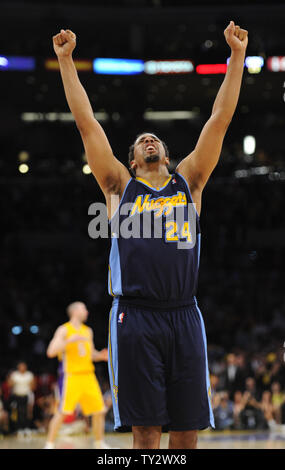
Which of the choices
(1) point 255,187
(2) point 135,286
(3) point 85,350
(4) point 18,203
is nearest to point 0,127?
(4) point 18,203

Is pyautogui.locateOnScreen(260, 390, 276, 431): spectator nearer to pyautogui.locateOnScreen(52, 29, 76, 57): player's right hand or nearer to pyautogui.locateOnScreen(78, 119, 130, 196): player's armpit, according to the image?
pyautogui.locateOnScreen(78, 119, 130, 196): player's armpit

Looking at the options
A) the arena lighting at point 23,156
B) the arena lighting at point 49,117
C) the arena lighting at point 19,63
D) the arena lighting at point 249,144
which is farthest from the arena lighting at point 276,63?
the arena lighting at point 23,156

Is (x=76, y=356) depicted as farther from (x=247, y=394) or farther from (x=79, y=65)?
(x=79, y=65)

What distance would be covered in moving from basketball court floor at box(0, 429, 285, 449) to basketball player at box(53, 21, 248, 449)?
5657 millimetres

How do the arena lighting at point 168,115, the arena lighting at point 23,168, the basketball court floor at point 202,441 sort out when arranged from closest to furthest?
the basketball court floor at point 202,441
the arena lighting at point 23,168
the arena lighting at point 168,115

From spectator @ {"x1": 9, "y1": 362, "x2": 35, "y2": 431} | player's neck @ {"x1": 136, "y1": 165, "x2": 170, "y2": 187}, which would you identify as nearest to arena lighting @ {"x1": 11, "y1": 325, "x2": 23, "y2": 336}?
spectator @ {"x1": 9, "y1": 362, "x2": 35, "y2": 431}

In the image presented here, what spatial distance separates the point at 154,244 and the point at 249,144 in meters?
21.7

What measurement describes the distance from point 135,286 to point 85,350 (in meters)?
6.01

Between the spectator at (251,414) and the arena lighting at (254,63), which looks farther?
the arena lighting at (254,63)

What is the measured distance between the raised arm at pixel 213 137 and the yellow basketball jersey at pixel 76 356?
5.83 metres

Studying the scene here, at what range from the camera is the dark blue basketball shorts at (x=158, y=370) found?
3721mm

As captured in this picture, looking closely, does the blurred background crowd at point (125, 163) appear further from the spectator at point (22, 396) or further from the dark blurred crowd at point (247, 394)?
the spectator at point (22, 396)

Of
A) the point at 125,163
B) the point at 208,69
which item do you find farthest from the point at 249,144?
the point at 208,69

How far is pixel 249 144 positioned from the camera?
2502 centimetres
